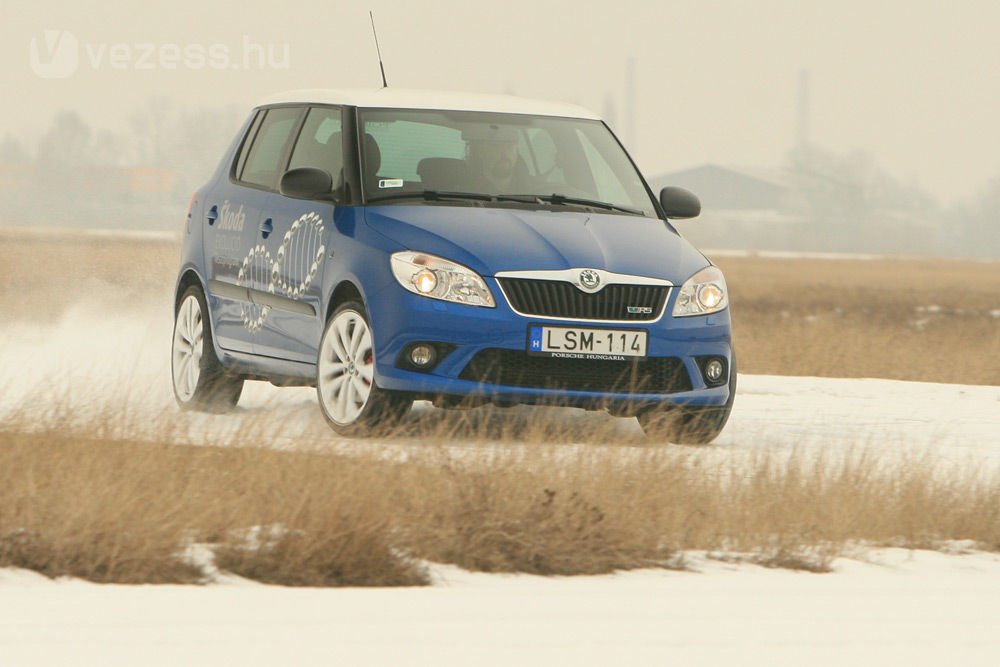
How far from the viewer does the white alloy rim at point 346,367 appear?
9.51 meters

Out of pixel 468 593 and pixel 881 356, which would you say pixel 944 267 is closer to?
pixel 881 356

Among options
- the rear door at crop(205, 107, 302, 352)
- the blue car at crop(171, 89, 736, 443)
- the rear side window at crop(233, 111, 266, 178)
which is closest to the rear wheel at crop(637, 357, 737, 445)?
the blue car at crop(171, 89, 736, 443)

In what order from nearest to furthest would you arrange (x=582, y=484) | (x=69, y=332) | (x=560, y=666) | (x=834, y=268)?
(x=560, y=666)
(x=582, y=484)
(x=69, y=332)
(x=834, y=268)

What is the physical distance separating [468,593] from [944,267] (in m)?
79.0

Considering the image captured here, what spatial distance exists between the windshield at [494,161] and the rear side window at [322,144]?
0.61 ft

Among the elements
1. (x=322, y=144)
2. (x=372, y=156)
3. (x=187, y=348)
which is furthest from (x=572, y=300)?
(x=187, y=348)

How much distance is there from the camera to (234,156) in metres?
11.7

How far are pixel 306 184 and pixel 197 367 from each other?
6.66 ft

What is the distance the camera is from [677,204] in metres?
10.8

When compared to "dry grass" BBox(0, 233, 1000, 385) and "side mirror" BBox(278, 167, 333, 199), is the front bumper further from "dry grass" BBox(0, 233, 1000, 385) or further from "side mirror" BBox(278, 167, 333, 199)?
"dry grass" BBox(0, 233, 1000, 385)

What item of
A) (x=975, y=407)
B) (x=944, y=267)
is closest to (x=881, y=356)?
(x=975, y=407)

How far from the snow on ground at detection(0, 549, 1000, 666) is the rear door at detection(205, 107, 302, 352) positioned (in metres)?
4.60

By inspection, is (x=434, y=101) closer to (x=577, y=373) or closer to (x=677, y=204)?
(x=677, y=204)

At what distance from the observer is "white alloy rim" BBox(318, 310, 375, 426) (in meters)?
9.51
